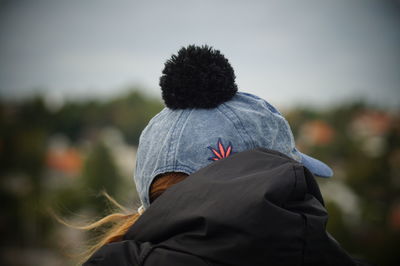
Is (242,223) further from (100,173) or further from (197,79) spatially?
(100,173)

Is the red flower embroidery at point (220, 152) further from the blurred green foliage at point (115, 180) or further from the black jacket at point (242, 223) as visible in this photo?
the blurred green foliage at point (115, 180)

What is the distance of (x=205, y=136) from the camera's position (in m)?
0.95

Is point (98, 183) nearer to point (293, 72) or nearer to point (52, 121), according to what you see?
point (52, 121)

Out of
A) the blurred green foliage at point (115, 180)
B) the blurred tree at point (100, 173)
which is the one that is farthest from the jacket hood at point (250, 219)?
the blurred tree at point (100, 173)

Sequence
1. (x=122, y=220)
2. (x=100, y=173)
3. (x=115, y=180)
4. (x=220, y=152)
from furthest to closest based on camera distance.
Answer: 1. (x=115, y=180)
2. (x=100, y=173)
3. (x=122, y=220)
4. (x=220, y=152)

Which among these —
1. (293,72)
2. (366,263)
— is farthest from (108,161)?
(293,72)

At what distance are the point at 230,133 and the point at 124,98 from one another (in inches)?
2528

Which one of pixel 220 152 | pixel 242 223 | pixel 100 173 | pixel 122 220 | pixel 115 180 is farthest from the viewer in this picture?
pixel 115 180

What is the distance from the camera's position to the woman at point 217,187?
0.73m

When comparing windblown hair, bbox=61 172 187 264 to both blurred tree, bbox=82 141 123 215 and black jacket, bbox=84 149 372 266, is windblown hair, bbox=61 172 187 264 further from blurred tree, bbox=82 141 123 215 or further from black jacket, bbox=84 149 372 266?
blurred tree, bbox=82 141 123 215

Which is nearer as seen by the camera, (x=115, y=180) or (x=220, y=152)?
(x=220, y=152)

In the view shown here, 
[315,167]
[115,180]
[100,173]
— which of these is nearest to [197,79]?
[315,167]

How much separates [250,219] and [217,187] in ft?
0.30

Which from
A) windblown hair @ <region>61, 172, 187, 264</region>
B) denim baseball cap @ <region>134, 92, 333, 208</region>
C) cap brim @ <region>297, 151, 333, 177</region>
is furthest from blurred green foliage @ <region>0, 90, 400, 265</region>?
denim baseball cap @ <region>134, 92, 333, 208</region>
